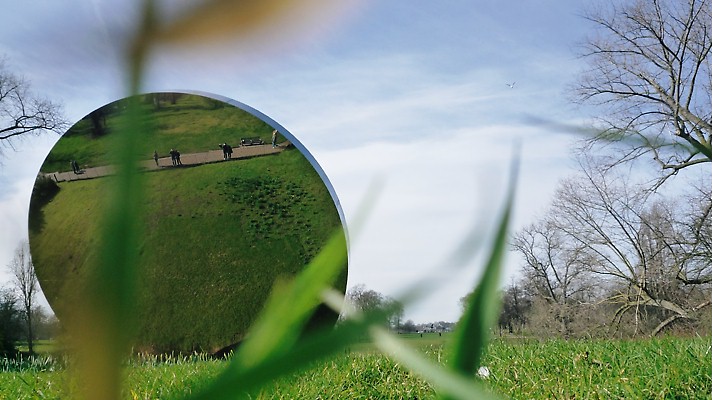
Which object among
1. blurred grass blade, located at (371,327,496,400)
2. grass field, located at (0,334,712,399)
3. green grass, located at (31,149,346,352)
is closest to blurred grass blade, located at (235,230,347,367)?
blurred grass blade, located at (371,327,496,400)

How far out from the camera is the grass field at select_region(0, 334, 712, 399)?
1.70 meters

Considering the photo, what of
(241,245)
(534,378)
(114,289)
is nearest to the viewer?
(114,289)

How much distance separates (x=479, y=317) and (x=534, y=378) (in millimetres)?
2200

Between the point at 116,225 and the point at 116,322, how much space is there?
1 cm

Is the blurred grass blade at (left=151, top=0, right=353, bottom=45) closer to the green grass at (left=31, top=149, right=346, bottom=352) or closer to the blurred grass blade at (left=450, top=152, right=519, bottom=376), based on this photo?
the blurred grass blade at (left=450, top=152, right=519, bottom=376)

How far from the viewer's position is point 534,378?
2.13 meters

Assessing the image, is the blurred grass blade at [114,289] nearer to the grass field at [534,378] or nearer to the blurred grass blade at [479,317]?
the blurred grass blade at [479,317]

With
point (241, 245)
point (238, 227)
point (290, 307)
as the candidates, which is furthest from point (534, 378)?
point (290, 307)

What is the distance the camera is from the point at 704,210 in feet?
26.8

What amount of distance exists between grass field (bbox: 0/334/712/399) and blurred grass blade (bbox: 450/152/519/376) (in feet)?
4.60

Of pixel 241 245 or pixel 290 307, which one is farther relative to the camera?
pixel 241 245

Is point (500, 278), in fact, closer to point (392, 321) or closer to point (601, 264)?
point (392, 321)

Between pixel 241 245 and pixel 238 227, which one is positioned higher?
pixel 238 227

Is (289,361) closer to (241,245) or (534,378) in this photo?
(534,378)
